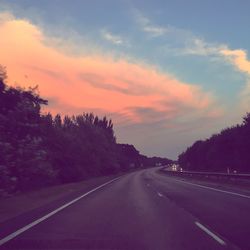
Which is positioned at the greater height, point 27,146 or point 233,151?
point 233,151

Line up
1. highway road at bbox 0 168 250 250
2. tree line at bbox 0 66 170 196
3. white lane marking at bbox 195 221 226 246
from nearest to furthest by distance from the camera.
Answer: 1. highway road at bbox 0 168 250 250
2. white lane marking at bbox 195 221 226 246
3. tree line at bbox 0 66 170 196

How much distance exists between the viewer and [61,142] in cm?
6041

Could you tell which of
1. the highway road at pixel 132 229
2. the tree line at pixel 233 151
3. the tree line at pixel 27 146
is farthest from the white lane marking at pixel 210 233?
the tree line at pixel 233 151

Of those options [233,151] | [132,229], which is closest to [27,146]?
[132,229]

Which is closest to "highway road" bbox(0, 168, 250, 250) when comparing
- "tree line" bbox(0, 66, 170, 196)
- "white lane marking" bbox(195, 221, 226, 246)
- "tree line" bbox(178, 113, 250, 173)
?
"white lane marking" bbox(195, 221, 226, 246)

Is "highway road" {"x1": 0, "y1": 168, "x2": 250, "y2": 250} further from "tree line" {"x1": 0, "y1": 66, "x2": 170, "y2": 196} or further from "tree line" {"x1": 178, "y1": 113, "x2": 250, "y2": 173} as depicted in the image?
"tree line" {"x1": 178, "y1": 113, "x2": 250, "y2": 173}

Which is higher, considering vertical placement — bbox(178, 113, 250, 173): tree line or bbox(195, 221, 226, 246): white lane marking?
bbox(178, 113, 250, 173): tree line

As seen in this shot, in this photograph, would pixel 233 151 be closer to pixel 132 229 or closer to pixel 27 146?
pixel 27 146

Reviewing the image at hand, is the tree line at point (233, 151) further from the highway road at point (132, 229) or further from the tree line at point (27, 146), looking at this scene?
the highway road at point (132, 229)

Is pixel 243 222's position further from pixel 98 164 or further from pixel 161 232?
pixel 98 164

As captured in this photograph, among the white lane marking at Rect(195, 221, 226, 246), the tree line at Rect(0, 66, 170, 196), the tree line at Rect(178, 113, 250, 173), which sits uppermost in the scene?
the tree line at Rect(178, 113, 250, 173)

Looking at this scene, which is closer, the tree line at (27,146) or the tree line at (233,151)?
the tree line at (27,146)

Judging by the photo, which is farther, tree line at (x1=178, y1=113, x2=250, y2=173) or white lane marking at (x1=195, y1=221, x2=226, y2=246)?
tree line at (x1=178, y1=113, x2=250, y2=173)

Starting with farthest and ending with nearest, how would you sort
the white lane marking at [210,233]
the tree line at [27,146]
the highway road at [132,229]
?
the tree line at [27,146] → the white lane marking at [210,233] → the highway road at [132,229]
